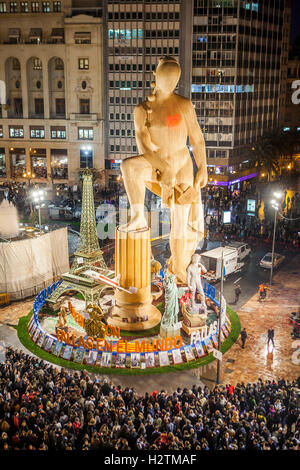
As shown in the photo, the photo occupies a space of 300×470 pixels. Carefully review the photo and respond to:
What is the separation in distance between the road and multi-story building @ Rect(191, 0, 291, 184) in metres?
32.9

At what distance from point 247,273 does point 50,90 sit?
52.9m

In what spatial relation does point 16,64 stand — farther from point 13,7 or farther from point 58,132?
point 58,132

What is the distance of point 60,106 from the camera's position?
77812 millimetres

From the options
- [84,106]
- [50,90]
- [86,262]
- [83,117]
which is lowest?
[86,262]

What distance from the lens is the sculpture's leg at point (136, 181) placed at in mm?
23792

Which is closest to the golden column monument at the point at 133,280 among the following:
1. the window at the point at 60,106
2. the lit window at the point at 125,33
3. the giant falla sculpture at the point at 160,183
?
the giant falla sculpture at the point at 160,183

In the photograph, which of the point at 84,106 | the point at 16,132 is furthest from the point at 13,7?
the point at 16,132

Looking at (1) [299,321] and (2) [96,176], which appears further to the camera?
(2) [96,176]

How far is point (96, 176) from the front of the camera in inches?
2896

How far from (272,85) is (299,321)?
71.3 m

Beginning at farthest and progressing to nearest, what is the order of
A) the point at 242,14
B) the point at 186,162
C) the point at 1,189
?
the point at 242,14 < the point at 1,189 < the point at 186,162
